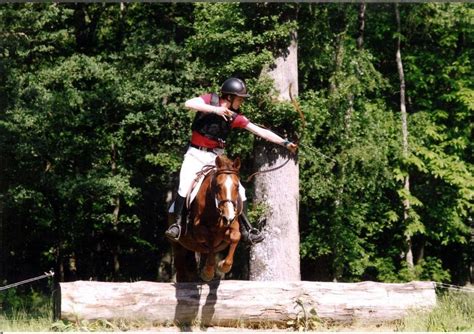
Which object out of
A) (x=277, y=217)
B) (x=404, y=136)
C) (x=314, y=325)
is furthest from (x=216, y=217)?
(x=404, y=136)

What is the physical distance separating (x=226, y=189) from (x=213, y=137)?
135cm

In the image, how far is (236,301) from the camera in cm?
1041

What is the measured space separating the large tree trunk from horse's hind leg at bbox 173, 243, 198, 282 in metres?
1.78

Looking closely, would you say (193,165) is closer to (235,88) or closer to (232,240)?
(235,88)

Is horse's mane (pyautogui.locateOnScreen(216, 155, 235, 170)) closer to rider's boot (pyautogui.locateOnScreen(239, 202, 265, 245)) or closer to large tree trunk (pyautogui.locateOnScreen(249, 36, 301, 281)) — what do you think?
rider's boot (pyautogui.locateOnScreen(239, 202, 265, 245))

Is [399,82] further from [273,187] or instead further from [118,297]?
[118,297]

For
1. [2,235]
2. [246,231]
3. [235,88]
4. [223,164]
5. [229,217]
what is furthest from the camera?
[2,235]

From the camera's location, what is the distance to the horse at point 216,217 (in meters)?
9.32

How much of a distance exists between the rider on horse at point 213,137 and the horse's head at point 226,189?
2.34 feet

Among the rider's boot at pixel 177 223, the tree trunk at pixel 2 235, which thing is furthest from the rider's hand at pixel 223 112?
the tree trunk at pixel 2 235

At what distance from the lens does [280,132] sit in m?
13.8

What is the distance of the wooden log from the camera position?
394 inches

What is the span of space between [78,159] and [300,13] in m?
7.57

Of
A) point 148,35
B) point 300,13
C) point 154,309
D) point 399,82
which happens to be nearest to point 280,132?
point 300,13
